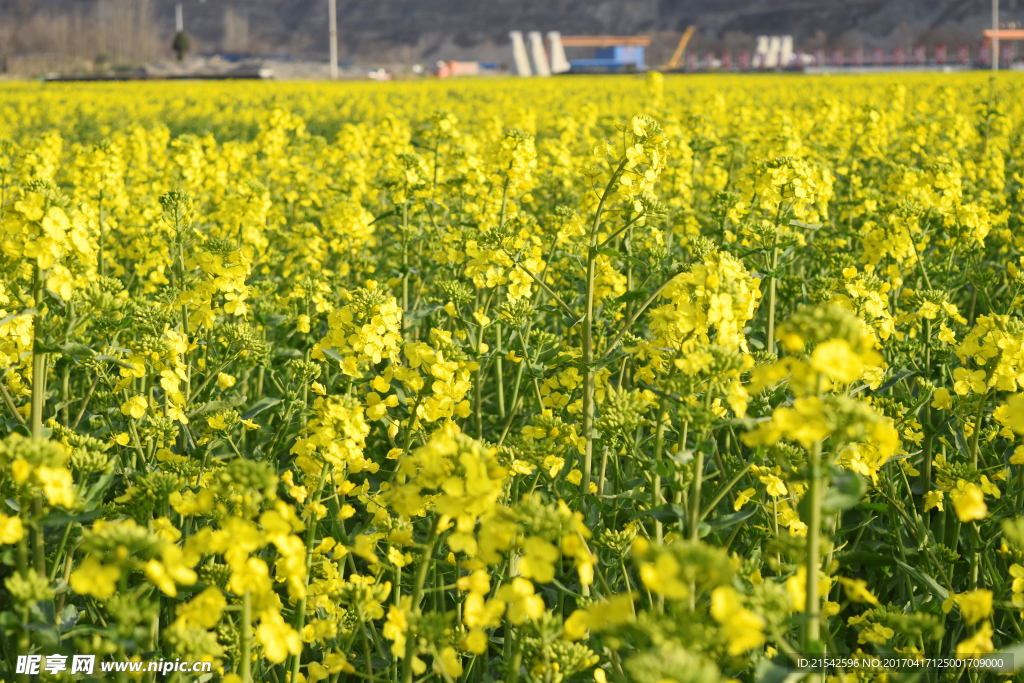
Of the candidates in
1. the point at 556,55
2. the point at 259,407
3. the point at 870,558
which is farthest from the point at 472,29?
the point at 870,558

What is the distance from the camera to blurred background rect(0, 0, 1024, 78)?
237ft

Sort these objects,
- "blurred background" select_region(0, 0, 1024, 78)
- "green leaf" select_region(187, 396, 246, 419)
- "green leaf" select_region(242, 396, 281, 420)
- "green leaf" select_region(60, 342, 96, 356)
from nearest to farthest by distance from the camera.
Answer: "green leaf" select_region(60, 342, 96, 356), "green leaf" select_region(187, 396, 246, 419), "green leaf" select_region(242, 396, 281, 420), "blurred background" select_region(0, 0, 1024, 78)

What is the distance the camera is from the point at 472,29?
3812 inches

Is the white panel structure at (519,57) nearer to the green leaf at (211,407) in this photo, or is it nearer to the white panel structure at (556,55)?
the white panel structure at (556,55)

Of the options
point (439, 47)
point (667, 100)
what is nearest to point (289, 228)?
point (667, 100)

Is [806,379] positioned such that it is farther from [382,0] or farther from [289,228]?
[382,0]

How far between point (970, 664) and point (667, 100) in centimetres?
1668

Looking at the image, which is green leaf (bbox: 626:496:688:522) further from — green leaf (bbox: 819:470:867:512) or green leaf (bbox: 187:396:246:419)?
green leaf (bbox: 187:396:246:419)

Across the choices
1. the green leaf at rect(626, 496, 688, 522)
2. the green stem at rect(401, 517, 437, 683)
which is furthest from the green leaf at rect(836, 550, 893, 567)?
the green stem at rect(401, 517, 437, 683)

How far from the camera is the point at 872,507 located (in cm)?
231

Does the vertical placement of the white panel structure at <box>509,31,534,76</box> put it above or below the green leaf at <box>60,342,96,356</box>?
above

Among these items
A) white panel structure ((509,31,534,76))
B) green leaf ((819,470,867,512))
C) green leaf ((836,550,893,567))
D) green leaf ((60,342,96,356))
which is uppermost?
white panel structure ((509,31,534,76))

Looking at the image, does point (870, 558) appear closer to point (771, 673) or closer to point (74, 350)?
point (771, 673)

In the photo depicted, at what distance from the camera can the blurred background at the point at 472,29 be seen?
72.1 m
